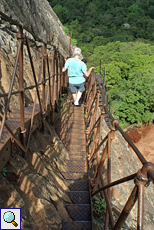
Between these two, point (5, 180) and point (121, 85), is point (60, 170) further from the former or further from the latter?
point (121, 85)

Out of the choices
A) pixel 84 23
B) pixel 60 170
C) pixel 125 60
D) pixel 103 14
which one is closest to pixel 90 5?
pixel 103 14

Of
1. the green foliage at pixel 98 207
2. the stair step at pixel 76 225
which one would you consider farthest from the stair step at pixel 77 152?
the stair step at pixel 76 225

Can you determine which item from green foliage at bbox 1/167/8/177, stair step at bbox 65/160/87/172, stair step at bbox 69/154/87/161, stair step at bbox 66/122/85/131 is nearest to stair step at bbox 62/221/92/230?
green foliage at bbox 1/167/8/177

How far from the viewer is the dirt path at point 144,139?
1844 centimetres

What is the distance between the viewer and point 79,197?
9.59 ft

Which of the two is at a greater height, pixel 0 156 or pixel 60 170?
pixel 0 156

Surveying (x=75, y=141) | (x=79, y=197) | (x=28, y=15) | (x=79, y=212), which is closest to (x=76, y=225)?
(x=79, y=212)

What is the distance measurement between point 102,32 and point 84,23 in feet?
26.3

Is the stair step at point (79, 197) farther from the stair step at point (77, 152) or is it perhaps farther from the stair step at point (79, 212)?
the stair step at point (77, 152)

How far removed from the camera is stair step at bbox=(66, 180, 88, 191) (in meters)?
3.20

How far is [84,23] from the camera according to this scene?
59500 millimetres

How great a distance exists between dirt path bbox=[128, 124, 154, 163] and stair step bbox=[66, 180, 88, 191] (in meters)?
16.0

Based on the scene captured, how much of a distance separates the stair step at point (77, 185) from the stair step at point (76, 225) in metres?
0.81

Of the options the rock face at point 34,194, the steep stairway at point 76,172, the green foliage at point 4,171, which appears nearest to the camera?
the rock face at point 34,194
